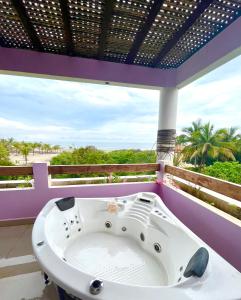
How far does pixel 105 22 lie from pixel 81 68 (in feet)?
2.86

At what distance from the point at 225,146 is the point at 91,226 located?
31.5 ft

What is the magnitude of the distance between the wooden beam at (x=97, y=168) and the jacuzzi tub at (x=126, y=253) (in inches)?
23.7

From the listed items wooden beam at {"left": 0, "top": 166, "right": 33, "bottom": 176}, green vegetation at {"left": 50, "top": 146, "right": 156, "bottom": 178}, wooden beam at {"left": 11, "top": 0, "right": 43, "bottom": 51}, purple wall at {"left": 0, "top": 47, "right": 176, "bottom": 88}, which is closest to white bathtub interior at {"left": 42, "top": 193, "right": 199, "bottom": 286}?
wooden beam at {"left": 0, "top": 166, "right": 33, "bottom": 176}

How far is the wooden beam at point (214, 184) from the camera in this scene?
162cm

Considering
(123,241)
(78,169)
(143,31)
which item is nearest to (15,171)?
(78,169)

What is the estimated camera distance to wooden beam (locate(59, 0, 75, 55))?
1.73 m

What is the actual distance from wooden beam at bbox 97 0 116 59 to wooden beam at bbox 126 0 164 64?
1.37 feet

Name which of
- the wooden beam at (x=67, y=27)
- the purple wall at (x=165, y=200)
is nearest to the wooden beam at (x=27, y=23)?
the wooden beam at (x=67, y=27)

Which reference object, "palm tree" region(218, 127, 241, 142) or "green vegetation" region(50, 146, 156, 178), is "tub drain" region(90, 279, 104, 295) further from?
"palm tree" region(218, 127, 241, 142)

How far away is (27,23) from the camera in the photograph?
1968mm

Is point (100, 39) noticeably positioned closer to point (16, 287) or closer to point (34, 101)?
point (16, 287)

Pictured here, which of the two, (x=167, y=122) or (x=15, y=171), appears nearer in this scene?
(x=15, y=171)

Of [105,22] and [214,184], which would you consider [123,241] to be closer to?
[214,184]

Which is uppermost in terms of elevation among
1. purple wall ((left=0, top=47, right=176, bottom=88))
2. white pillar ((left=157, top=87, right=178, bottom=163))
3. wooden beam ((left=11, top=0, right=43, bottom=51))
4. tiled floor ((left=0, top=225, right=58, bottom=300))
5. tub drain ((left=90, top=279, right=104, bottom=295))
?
wooden beam ((left=11, top=0, right=43, bottom=51))
